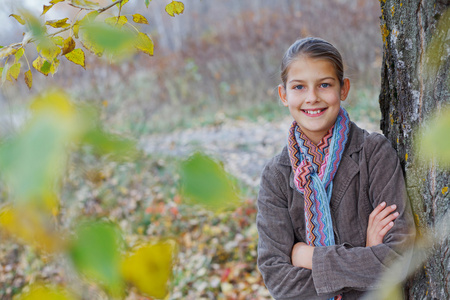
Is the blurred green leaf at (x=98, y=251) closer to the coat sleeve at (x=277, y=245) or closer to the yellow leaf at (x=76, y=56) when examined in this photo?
the yellow leaf at (x=76, y=56)

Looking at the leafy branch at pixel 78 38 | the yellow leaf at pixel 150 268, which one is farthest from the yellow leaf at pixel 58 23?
the yellow leaf at pixel 150 268

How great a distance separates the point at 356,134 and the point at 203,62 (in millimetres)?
9868

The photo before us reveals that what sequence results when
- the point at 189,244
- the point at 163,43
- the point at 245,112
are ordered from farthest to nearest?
the point at 163,43 < the point at 245,112 < the point at 189,244

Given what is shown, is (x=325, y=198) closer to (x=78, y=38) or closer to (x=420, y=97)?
(x=420, y=97)

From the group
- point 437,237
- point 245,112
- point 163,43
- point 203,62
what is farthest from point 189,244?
point 163,43

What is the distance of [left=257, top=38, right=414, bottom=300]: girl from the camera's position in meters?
1.47

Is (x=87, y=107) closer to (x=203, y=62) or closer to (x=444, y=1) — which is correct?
(x=444, y=1)

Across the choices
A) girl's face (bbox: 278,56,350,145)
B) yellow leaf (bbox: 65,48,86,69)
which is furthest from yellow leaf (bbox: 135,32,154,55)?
girl's face (bbox: 278,56,350,145)

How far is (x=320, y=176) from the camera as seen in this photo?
5.30ft

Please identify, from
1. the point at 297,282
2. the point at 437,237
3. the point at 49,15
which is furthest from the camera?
the point at 297,282

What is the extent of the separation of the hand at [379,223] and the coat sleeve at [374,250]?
0.01 meters

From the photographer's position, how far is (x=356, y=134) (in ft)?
5.41

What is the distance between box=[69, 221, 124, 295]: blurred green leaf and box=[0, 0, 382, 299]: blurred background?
5.38 feet

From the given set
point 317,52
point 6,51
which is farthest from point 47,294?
point 317,52
